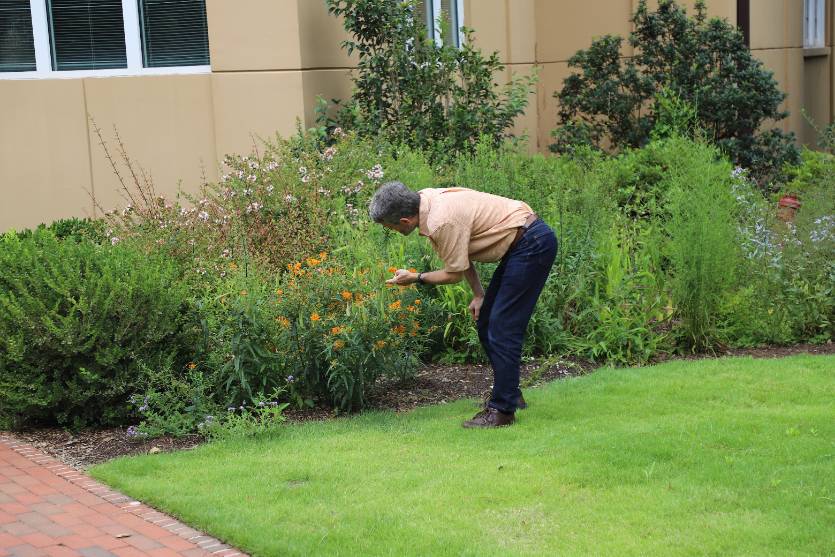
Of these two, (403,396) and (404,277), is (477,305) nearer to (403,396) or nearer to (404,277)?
(404,277)

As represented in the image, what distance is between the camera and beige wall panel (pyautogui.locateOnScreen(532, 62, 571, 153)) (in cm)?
1548

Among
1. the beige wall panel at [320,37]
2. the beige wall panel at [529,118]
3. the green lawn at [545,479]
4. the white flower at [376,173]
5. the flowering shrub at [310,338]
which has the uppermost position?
the beige wall panel at [320,37]

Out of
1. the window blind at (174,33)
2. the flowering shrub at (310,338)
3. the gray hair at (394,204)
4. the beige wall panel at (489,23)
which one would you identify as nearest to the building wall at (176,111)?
the window blind at (174,33)

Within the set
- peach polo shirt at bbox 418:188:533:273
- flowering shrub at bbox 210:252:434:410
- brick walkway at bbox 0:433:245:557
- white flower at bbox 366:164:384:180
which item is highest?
white flower at bbox 366:164:384:180

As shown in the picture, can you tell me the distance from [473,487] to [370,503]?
0.54 meters

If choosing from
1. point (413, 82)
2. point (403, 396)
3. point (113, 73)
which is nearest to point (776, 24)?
point (413, 82)

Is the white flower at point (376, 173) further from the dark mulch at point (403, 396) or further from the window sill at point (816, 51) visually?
the window sill at point (816, 51)

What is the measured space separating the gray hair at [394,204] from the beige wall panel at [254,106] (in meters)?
5.93

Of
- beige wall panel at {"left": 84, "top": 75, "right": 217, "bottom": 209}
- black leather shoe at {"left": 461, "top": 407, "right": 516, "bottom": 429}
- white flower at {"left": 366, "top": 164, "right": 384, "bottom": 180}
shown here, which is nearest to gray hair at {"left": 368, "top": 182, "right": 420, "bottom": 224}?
black leather shoe at {"left": 461, "top": 407, "right": 516, "bottom": 429}

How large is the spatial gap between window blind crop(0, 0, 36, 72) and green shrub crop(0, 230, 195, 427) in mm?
5641

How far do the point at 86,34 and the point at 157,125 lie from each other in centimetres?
129

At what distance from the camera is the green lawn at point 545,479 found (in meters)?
4.99

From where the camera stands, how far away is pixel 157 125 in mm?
12430

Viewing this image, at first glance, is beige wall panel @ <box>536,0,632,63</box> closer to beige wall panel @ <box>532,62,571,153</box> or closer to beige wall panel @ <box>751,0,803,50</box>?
beige wall panel @ <box>532,62,571,153</box>
